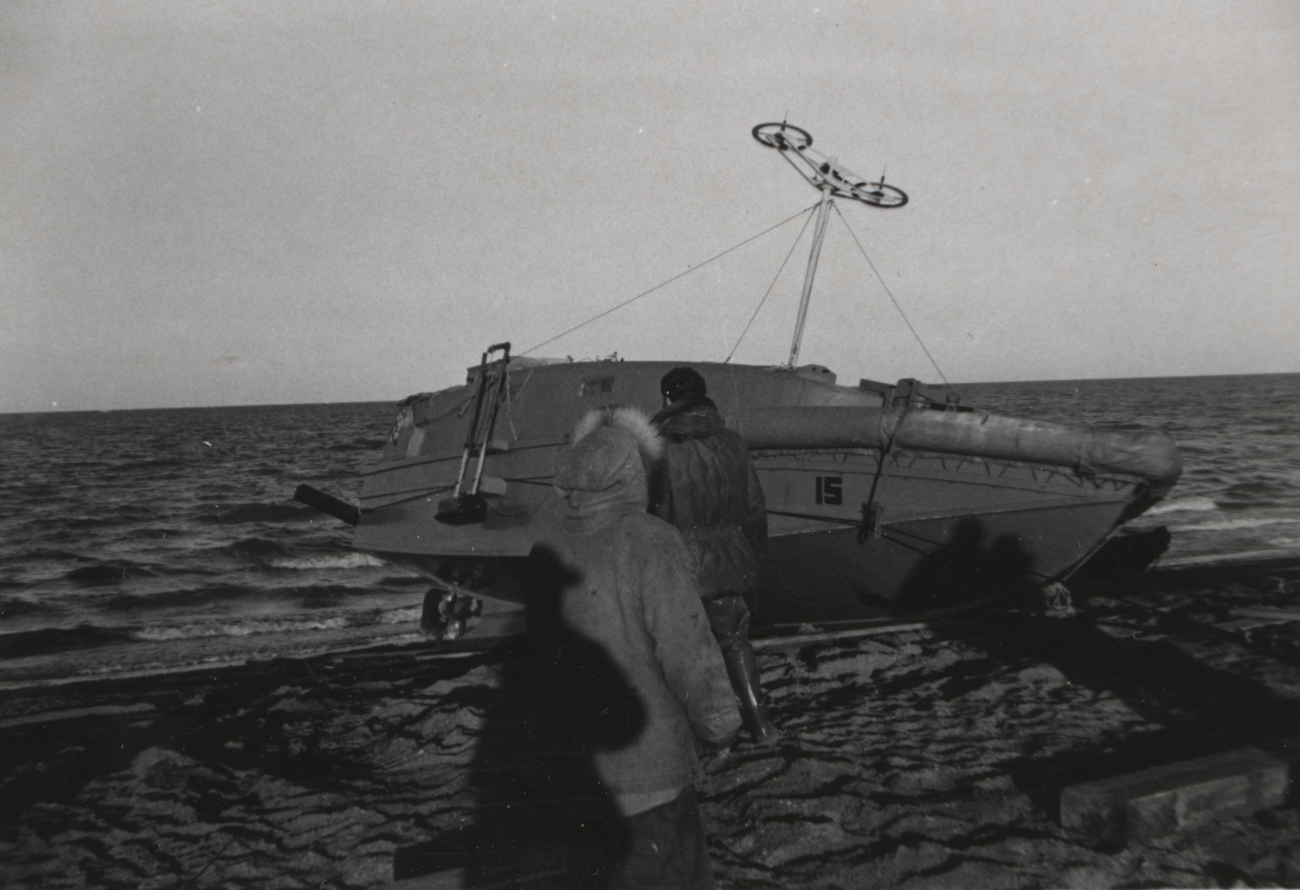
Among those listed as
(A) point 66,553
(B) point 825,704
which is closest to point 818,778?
(B) point 825,704

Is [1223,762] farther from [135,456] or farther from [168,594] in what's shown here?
[135,456]

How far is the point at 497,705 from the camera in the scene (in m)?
5.66

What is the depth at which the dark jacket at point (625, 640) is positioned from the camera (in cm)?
221

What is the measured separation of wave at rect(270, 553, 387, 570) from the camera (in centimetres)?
1452

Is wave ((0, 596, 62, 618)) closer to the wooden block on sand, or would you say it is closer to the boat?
the boat

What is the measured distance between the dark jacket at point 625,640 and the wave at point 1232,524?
15924 mm

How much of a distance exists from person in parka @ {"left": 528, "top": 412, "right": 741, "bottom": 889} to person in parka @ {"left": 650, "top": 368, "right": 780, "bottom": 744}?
1909 millimetres

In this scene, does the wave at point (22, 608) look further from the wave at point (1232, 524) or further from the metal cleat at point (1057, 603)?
the wave at point (1232, 524)

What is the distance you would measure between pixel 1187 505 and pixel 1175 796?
17.0 metres

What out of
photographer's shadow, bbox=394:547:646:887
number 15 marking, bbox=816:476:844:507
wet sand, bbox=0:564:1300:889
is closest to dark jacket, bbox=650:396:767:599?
wet sand, bbox=0:564:1300:889

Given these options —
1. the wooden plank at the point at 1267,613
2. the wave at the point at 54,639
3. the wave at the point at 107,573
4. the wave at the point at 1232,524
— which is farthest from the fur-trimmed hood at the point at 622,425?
the wave at the point at 1232,524

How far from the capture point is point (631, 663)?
2209mm

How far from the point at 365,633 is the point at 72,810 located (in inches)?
195

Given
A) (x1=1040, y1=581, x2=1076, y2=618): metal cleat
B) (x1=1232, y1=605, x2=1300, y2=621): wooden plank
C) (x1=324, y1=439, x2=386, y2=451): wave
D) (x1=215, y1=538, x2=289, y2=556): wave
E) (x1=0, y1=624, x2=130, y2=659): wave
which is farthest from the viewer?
(x1=324, y1=439, x2=386, y2=451): wave
